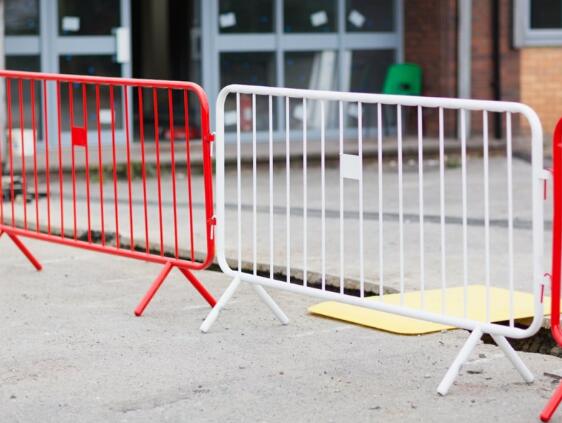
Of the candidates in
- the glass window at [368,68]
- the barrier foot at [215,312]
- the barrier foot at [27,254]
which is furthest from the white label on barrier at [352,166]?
the glass window at [368,68]

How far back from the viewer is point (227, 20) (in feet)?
49.7

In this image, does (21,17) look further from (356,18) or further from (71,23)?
(356,18)

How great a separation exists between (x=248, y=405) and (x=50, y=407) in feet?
2.59

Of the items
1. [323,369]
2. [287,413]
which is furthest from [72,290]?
[287,413]

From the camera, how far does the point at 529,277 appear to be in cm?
794

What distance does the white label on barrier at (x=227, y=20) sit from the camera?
595 inches

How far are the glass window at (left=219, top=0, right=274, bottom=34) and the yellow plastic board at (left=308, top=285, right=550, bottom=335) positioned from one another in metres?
8.45

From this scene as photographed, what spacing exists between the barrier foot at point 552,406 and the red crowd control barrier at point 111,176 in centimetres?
227

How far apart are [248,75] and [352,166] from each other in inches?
374

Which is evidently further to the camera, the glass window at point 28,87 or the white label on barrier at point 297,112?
the white label on barrier at point 297,112

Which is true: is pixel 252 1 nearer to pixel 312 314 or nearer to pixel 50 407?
pixel 312 314

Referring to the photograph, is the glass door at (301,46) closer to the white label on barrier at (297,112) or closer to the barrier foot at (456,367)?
the white label on barrier at (297,112)

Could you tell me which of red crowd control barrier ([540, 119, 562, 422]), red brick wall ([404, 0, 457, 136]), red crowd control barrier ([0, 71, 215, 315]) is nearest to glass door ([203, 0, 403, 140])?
red brick wall ([404, 0, 457, 136])

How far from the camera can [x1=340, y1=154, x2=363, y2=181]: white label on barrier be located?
6023 millimetres
